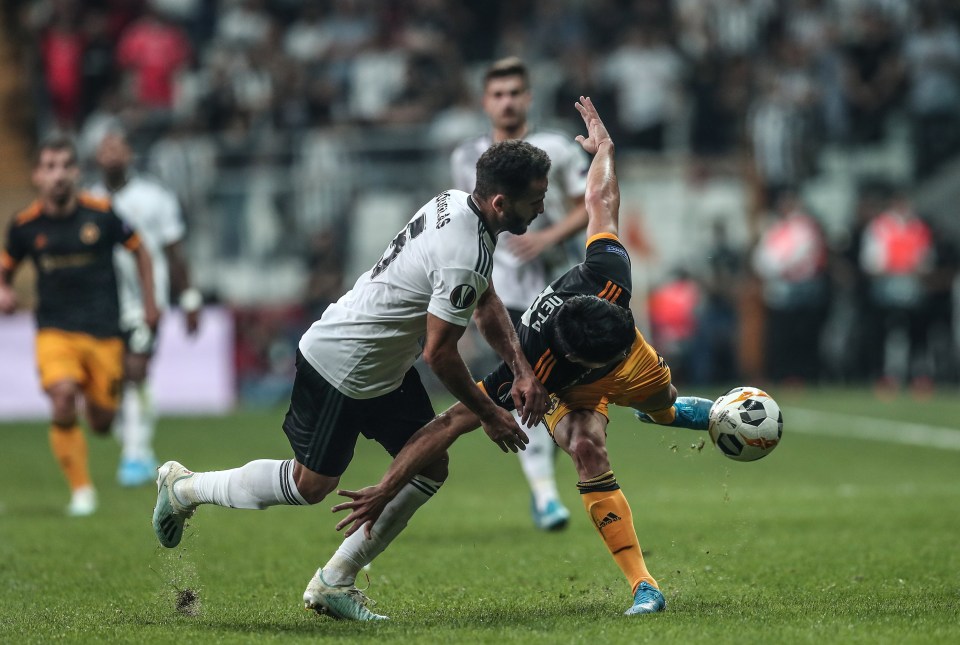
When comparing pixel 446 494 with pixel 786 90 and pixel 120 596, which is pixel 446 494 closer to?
pixel 120 596

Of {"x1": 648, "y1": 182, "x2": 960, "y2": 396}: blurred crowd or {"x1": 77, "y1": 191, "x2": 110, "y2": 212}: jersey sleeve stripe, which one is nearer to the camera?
{"x1": 77, "y1": 191, "x2": 110, "y2": 212}: jersey sleeve stripe

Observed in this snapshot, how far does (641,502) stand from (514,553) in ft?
9.24

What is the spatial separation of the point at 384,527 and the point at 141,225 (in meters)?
7.55

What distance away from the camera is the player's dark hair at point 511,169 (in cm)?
628

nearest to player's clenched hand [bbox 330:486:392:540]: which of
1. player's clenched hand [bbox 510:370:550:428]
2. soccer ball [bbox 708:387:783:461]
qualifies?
player's clenched hand [bbox 510:370:550:428]

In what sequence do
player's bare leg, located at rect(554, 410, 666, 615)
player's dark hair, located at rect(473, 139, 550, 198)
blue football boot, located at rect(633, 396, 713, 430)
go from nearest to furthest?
1. player's dark hair, located at rect(473, 139, 550, 198)
2. player's bare leg, located at rect(554, 410, 666, 615)
3. blue football boot, located at rect(633, 396, 713, 430)

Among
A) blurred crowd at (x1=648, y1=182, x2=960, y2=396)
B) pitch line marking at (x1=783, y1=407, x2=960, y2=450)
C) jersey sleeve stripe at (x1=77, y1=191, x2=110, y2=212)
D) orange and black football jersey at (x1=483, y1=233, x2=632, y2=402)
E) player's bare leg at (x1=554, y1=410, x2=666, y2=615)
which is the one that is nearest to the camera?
player's bare leg at (x1=554, y1=410, x2=666, y2=615)

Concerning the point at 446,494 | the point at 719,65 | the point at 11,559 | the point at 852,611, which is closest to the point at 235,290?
the point at 719,65

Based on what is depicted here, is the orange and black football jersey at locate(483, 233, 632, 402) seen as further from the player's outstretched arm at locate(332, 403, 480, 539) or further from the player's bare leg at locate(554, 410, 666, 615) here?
the player's outstretched arm at locate(332, 403, 480, 539)

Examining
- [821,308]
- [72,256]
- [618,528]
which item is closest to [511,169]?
[618,528]

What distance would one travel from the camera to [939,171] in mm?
24031

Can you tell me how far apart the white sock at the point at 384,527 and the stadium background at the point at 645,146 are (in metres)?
14.7

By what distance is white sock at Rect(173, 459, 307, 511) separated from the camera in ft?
22.2

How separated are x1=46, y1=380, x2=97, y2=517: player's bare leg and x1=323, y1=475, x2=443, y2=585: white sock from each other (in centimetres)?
472
